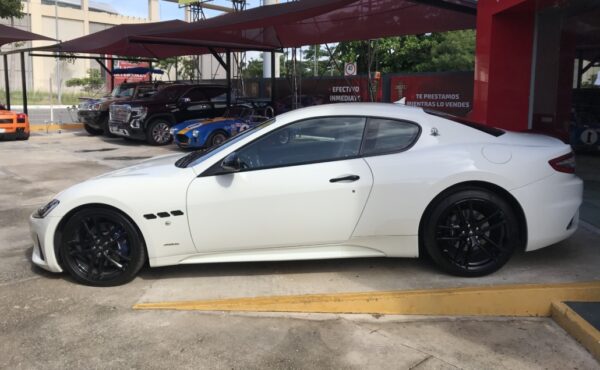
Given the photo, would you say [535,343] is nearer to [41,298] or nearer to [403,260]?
[403,260]

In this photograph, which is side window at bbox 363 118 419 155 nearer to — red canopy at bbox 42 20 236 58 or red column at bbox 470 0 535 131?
red column at bbox 470 0 535 131

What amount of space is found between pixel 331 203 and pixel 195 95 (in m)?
12.8

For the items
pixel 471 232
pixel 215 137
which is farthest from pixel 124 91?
pixel 471 232

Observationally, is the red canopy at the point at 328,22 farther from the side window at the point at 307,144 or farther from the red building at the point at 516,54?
the side window at the point at 307,144

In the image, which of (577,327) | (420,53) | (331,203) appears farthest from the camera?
(420,53)

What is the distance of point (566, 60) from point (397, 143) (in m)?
7.82

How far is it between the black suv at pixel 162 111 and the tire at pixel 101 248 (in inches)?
450

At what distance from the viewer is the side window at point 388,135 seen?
4.58 meters

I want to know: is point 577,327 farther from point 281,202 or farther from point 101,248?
point 101,248

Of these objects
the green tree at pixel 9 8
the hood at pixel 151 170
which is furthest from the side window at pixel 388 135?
the green tree at pixel 9 8

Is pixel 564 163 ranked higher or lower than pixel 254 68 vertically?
lower

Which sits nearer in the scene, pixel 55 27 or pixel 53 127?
pixel 53 127

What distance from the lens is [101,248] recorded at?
4.59 meters

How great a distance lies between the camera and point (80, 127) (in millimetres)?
22141
